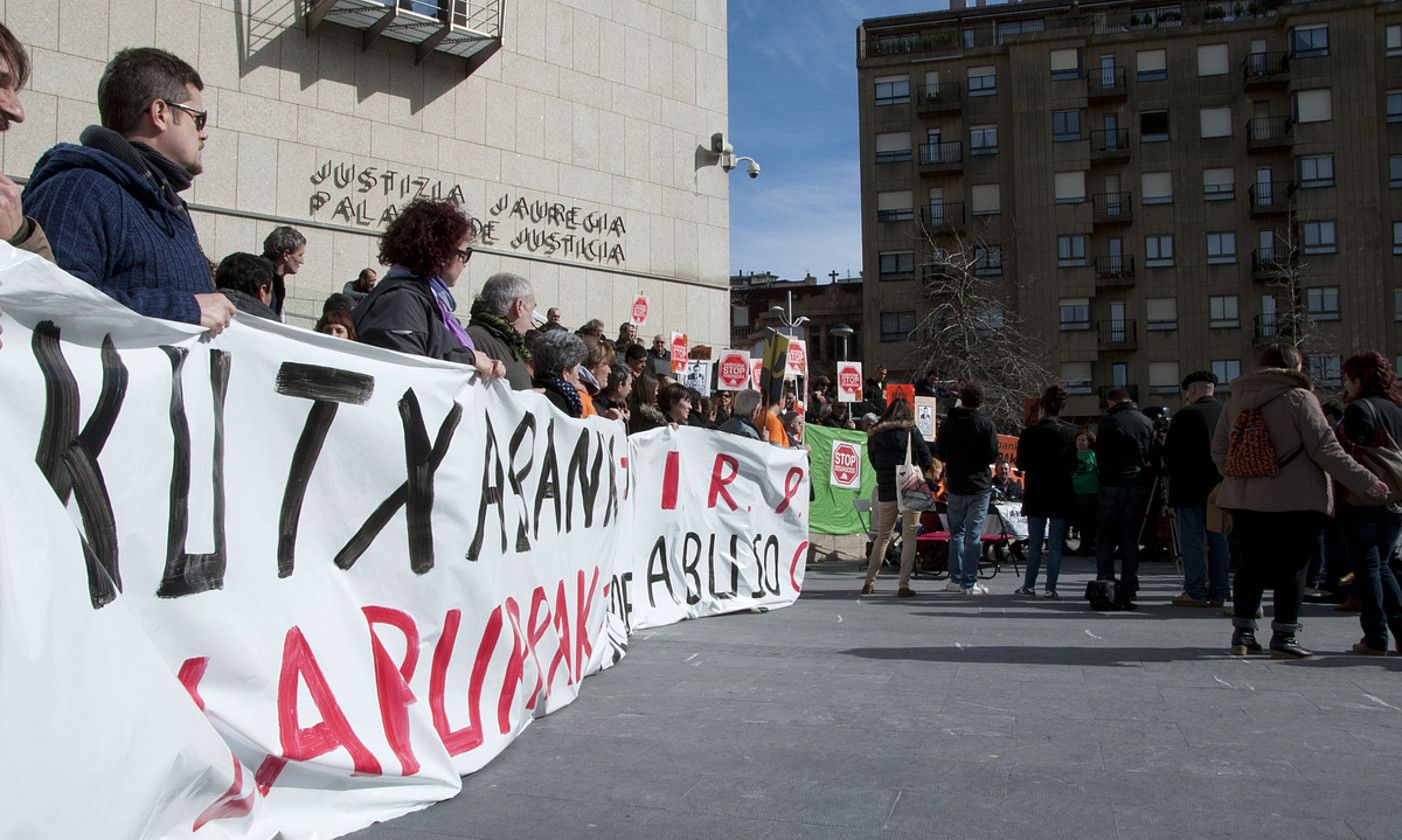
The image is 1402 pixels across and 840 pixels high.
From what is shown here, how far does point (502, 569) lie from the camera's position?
4.71 metres

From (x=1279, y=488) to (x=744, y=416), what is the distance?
4.96m

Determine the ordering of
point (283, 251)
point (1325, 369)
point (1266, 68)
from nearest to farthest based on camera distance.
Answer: point (283, 251) → point (1325, 369) → point (1266, 68)

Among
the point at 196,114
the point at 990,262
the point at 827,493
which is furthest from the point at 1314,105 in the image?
the point at 196,114

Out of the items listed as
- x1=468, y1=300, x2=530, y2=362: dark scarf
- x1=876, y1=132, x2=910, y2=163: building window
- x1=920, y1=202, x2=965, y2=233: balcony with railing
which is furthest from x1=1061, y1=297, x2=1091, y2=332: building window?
x1=468, y1=300, x2=530, y2=362: dark scarf

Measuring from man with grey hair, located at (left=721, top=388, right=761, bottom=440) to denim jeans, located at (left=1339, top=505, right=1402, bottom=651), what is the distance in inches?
185

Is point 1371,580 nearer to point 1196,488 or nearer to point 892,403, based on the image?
point 1196,488

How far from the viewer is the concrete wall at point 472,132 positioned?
1692cm

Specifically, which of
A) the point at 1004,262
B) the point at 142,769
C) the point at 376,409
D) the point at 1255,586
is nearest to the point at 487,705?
the point at 376,409

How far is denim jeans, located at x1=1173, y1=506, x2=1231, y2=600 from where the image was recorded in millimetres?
9875

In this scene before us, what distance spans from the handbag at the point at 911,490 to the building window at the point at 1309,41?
53207 mm

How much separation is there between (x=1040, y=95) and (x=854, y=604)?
51.5m

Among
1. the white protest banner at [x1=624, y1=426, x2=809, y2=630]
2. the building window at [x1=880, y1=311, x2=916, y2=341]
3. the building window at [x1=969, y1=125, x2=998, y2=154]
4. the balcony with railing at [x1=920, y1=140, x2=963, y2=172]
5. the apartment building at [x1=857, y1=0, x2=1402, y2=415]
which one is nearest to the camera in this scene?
the white protest banner at [x1=624, y1=426, x2=809, y2=630]

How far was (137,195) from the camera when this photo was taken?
352 cm

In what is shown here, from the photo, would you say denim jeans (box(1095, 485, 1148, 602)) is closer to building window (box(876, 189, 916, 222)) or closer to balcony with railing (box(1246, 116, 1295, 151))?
building window (box(876, 189, 916, 222))
